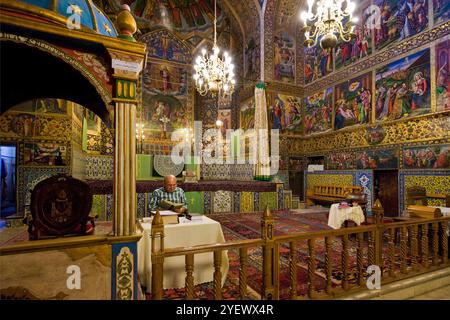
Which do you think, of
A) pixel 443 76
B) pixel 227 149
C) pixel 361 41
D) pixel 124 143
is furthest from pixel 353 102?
pixel 124 143

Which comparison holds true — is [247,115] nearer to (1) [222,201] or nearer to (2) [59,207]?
(1) [222,201]

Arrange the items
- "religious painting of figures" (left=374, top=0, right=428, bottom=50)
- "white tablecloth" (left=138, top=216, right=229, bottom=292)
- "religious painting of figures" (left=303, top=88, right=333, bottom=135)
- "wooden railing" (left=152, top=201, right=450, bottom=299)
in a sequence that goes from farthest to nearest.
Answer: "religious painting of figures" (left=303, top=88, right=333, bottom=135), "religious painting of figures" (left=374, top=0, right=428, bottom=50), "white tablecloth" (left=138, top=216, right=229, bottom=292), "wooden railing" (left=152, top=201, right=450, bottom=299)

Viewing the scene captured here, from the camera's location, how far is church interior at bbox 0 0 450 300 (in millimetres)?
2217

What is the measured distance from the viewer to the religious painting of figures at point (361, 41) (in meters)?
9.48

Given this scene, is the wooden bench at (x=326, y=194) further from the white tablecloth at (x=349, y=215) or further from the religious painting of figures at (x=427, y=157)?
the white tablecloth at (x=349, y=215)

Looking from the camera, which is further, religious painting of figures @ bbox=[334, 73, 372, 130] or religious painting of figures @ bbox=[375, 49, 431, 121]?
religious painting of figures @ bbox=[334, 73, 372, 130]

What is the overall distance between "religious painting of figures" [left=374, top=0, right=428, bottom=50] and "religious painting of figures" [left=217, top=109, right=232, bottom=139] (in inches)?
319

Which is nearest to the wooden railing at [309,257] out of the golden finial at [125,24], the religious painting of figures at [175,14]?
the golden finial at [125,24]

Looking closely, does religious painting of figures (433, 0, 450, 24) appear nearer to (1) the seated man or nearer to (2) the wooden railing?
(2) the wooden railing

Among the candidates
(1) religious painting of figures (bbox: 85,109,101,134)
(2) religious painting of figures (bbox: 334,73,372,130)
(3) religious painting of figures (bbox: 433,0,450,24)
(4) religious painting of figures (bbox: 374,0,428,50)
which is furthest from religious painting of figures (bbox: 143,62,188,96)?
(3) religious painting of figures (bbox: 433,0,450,24)

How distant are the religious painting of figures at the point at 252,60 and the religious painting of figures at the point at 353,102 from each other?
4.22 m

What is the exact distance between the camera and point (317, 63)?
1189 cm

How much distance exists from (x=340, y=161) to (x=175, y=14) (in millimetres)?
13179

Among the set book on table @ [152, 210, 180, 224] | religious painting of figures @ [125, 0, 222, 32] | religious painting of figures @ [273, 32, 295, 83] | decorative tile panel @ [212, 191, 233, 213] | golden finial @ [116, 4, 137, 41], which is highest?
religious painting of figures @ [125, 0, 222, 32]
